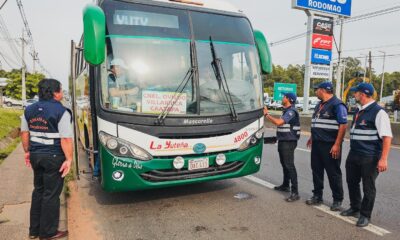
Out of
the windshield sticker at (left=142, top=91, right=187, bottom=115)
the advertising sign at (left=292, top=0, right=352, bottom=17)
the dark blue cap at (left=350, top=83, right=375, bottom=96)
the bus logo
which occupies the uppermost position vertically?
the advertising sign at (left=292, top=0, right=352, bottom=17)

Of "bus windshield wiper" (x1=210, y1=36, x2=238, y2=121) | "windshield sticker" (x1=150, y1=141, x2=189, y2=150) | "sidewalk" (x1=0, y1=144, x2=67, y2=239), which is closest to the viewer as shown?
"sidewalk" (x1=0, y1=144, x2=67, y2=239)

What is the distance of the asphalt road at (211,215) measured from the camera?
13.2 ft

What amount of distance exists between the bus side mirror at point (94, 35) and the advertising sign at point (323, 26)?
67.2 feet

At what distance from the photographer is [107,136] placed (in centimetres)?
430

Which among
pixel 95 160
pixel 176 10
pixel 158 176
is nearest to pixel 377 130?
pixel 158 176

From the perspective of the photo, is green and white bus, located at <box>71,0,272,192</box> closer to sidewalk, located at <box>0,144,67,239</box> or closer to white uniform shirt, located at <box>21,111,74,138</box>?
white uniform shirt, located at <box>21,111,74,138</box>

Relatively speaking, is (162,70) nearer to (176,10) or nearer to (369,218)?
(176,10)

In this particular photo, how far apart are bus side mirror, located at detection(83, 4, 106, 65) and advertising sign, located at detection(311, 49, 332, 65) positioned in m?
20.0

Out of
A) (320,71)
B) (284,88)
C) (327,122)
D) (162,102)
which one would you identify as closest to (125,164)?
(162,102)

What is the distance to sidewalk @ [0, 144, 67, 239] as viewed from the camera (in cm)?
399

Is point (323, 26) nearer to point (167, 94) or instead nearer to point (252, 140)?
point (252, 140)

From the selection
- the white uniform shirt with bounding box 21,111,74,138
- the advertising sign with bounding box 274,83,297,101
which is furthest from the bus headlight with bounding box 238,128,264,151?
the advertising sign with bounding box 274,83,297,101

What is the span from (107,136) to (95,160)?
763mm

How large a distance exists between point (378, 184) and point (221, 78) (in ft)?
12.6
